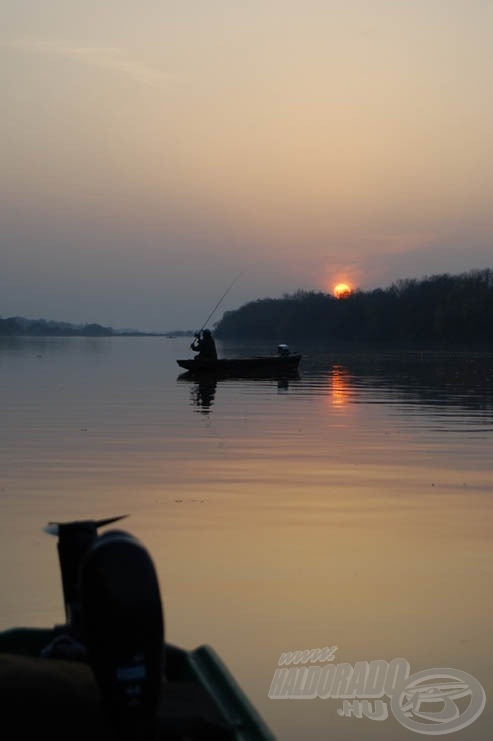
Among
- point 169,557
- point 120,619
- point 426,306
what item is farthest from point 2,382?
point 426,306

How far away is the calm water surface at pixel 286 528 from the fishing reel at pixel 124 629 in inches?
94.5

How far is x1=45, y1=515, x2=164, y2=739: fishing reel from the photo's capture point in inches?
150

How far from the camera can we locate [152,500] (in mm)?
12945

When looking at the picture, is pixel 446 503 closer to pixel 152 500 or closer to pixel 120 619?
pixel 152 500

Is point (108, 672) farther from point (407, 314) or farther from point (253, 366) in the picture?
point (407, 314)

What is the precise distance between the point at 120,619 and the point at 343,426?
65.2 ft

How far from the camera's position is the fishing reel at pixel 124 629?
381 cm

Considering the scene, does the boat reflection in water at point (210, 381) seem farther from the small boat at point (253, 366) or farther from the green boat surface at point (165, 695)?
the green boat surface at point (165, 695)

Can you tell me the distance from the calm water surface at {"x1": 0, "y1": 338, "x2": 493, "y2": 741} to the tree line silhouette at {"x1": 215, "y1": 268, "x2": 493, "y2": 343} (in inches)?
4396

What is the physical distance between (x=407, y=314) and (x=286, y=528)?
141699mm

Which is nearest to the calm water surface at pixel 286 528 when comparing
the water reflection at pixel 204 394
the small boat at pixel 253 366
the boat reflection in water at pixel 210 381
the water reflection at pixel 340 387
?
the water reflection at pixel 204 394

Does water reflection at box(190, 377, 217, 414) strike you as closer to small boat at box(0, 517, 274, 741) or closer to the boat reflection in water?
the boat reflection in water

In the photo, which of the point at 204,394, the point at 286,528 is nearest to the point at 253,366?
the point at 204,394

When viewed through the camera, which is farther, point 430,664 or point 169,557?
point 169,557
